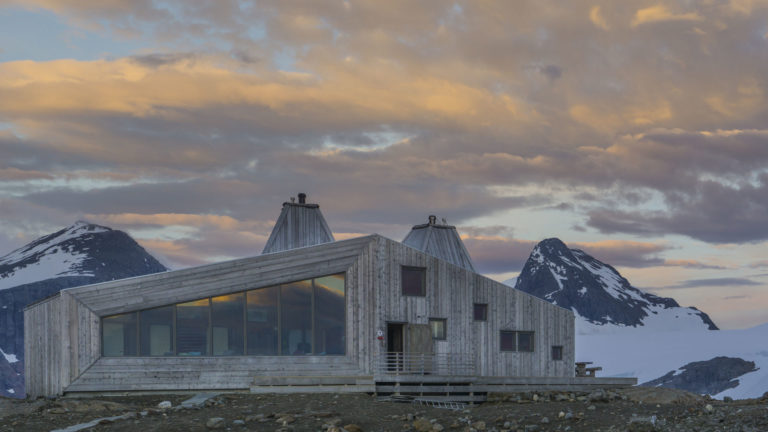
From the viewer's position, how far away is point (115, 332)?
3234 cm

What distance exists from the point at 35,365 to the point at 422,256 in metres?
16.5

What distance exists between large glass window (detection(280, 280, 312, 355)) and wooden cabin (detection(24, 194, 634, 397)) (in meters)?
0.04

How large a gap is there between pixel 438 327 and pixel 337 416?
46.8ft

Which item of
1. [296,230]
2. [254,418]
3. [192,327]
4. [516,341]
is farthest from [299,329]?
[296,230]

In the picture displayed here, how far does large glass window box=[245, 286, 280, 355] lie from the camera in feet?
112

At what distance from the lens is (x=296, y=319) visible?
34719mm

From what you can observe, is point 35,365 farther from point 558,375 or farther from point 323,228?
point 558,375

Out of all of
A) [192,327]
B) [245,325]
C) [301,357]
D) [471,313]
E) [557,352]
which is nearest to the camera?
[192,327]

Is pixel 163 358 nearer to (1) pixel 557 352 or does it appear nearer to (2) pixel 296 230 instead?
(2) pixel 296 230

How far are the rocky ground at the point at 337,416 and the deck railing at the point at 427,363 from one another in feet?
17.0

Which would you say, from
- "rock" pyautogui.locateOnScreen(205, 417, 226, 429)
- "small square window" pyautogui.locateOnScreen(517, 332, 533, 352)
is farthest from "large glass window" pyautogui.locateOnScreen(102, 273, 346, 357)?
"rock" pyautogui.locateOnScreen(205, 417, 226, 429)

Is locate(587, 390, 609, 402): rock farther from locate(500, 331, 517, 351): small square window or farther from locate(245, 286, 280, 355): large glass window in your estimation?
locate(245, 286, 280, 355): large glass window

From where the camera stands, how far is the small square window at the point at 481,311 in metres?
38.9

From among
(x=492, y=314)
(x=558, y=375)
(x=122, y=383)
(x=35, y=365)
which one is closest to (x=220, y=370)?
(x=122, y=383)
